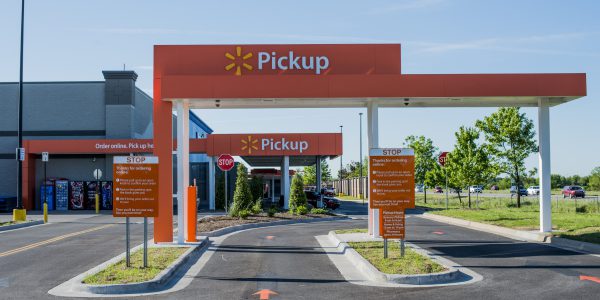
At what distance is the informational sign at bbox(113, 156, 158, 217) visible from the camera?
12438 millimetres

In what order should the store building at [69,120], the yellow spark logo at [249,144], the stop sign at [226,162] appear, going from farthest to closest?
→ the store building at [69,120]
the yellow spark logo at [249,144]
the stop sign at [226,162]

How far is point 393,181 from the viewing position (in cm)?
1348

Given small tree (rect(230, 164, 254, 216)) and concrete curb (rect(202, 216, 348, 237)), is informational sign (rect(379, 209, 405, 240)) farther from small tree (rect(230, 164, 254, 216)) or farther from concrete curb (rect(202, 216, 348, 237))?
small tree (rect(230, 164, 254, 216))

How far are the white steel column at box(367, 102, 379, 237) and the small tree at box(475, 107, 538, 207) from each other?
21093 mm

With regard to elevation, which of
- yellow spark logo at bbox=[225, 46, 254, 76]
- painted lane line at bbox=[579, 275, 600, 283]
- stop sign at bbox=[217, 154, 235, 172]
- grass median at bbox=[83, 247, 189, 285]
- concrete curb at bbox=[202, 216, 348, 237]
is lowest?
concrete curb at bbox=[202, 216, 348, 237]

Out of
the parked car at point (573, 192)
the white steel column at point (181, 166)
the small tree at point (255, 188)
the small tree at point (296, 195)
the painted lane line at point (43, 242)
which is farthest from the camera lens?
the parked car at point (573, 192)

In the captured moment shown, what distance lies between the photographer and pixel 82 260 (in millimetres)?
14602

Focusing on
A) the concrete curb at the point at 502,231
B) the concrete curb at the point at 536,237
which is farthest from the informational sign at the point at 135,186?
the concrete curb at the point at 502,231

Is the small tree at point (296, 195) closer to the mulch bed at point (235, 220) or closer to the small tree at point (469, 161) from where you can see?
the mulch bed at point (235, 220)

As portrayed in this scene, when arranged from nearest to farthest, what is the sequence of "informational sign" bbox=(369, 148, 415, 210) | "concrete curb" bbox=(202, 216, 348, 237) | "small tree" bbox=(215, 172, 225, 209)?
"informational sign" bbox=(369, 148, 415, 210)
"concrete curb" bbox=(202, 216, 348, 237)
"small tree" bbox=(215, 172, 225, 209)

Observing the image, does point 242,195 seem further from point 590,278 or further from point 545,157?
point 590,278

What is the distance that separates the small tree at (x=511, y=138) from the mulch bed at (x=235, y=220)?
13.5 m

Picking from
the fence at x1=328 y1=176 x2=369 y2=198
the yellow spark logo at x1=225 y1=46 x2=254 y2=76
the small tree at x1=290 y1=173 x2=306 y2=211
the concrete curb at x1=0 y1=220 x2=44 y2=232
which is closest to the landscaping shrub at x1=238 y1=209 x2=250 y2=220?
the small tree at x1=290 y1=173 x2=306 y2=211

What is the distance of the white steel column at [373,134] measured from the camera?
17719mm
